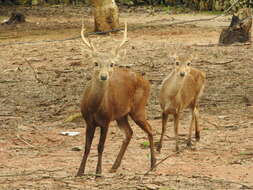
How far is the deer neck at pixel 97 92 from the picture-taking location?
872 centimetres

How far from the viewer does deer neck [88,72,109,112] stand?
28.6 ft

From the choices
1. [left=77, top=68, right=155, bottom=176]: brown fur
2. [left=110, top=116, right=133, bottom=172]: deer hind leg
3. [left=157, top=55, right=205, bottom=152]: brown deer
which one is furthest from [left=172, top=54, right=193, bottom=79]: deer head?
[left=110, top=116, right=133, bottom=172]: deer hind leg

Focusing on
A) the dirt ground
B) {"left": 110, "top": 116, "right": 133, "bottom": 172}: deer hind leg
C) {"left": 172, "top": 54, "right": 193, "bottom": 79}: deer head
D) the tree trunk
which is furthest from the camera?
the tree trunk

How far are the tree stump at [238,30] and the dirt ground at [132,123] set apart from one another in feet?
1.43

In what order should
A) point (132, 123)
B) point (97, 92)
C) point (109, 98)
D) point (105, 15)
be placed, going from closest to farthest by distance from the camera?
point (97, 92) → point (109, 98) → point (132, 123) → point (105, 15)

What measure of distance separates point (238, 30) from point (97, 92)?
11.0 meters

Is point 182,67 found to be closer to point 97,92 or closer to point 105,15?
point 97,92

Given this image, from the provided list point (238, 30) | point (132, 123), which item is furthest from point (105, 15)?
point (132, 123)

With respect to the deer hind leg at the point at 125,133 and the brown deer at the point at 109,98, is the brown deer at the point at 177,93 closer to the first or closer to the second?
the deer hind leg at the point at 125,133

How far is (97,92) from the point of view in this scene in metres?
8.74

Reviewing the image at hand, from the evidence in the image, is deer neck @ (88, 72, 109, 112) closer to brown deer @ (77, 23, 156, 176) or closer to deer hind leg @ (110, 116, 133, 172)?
brown deer @ (77, 23, 156, 176)

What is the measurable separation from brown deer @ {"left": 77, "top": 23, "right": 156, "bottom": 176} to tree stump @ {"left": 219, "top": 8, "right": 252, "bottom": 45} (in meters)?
9.51

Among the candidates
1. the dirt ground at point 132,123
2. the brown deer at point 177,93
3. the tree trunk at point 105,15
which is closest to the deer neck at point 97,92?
the dirt ground at point 132,123

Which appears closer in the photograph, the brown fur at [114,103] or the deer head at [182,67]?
the brown fur at [114,103]
